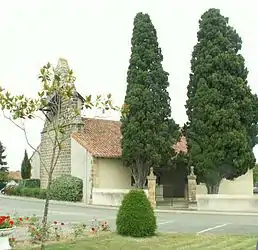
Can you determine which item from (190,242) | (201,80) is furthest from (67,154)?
(190,242)

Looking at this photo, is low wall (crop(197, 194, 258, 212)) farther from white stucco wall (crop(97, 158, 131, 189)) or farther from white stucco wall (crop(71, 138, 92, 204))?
white stucco wall (crop(71, 138, 92, 204))

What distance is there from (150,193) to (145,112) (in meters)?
5.60

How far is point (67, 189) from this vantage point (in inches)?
1476

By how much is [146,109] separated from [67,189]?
10258 mm

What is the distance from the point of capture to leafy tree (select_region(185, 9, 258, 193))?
29.1 m

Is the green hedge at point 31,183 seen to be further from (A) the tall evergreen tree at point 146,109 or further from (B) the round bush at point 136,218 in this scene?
(B) the round bush at point 136,218

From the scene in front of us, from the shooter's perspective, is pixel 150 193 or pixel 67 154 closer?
pixel 150 193

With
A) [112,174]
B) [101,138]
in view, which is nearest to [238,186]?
[112,174]

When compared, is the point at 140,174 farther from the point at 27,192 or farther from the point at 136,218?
Answer: the point at 136,218

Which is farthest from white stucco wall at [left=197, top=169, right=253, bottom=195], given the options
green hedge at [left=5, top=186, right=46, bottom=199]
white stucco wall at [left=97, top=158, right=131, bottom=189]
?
green hedge at [left=5, top=186, right=46, bottom=199]

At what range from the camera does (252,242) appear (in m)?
13.3

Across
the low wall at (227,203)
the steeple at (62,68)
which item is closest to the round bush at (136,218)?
the steeple at (62,68)

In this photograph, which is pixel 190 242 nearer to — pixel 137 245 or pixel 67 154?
pixel 137 245

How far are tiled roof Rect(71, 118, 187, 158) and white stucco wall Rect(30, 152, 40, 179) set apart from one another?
1164 centimetres
